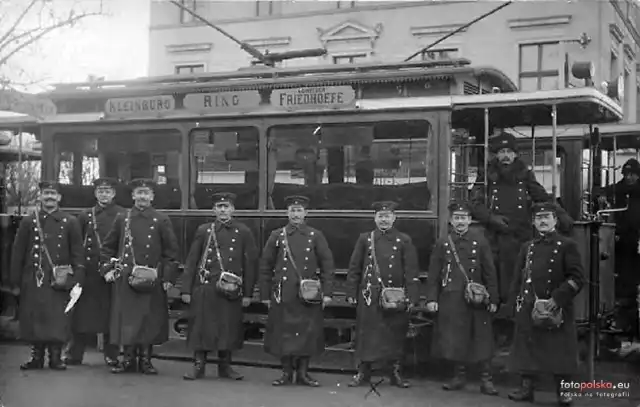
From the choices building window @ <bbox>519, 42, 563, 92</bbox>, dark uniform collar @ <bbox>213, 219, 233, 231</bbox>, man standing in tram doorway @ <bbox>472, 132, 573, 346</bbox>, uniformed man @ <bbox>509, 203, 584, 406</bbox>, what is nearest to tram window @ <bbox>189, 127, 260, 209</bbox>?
dark uniform collar @ <bbox>213, 219, 233, 231</bbox>

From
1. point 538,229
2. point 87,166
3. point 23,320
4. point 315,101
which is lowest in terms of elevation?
point 23,320

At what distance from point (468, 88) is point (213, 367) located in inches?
146

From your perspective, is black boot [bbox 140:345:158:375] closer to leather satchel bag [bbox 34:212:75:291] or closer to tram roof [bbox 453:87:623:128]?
leather satchel bag [bbox 34:212:75:291]

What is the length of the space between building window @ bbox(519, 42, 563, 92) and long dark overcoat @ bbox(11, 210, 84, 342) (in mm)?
14606

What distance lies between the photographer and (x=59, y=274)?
777 cm

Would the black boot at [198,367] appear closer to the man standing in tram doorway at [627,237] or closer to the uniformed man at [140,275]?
the uniformed man at [140,275]

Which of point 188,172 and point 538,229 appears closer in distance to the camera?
point 538,229

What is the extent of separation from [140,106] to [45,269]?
204cm

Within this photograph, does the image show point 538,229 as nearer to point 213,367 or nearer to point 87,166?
point 213,367

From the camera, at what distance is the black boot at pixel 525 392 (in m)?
6.68

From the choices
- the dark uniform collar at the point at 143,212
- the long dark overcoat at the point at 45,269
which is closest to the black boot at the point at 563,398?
the dark uniform collar at the point at 143,212

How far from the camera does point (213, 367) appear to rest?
27.0ft

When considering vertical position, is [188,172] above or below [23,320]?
above

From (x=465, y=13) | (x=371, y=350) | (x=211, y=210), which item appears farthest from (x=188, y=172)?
(x=465, y=13)
